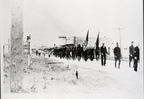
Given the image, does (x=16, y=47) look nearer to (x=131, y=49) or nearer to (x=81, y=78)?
(x=81, y=78)

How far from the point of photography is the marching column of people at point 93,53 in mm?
1250

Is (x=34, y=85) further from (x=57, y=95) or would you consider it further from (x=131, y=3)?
(x=131, y=3)

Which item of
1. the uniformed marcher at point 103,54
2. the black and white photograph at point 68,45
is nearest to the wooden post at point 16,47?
the black and white photograph at point 68,45

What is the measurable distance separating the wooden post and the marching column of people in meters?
0.19

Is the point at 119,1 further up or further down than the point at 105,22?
further up

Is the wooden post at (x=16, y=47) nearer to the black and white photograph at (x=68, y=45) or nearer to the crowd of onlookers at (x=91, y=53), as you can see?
the black and white photograph at (x=68, y=45)

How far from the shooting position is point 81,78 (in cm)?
124

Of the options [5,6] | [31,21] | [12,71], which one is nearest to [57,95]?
[12,71]

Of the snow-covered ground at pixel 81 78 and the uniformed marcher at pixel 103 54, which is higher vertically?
the uniformed marcher at pixel 103 54

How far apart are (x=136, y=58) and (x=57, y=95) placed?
0.46 metres

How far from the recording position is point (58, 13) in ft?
4.09

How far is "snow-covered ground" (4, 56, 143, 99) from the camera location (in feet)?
4.07

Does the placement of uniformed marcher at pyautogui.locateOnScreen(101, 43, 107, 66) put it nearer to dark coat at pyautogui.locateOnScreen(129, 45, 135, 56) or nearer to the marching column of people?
the marching column of people

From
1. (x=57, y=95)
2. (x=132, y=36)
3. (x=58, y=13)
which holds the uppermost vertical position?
(x=58, y=13)
